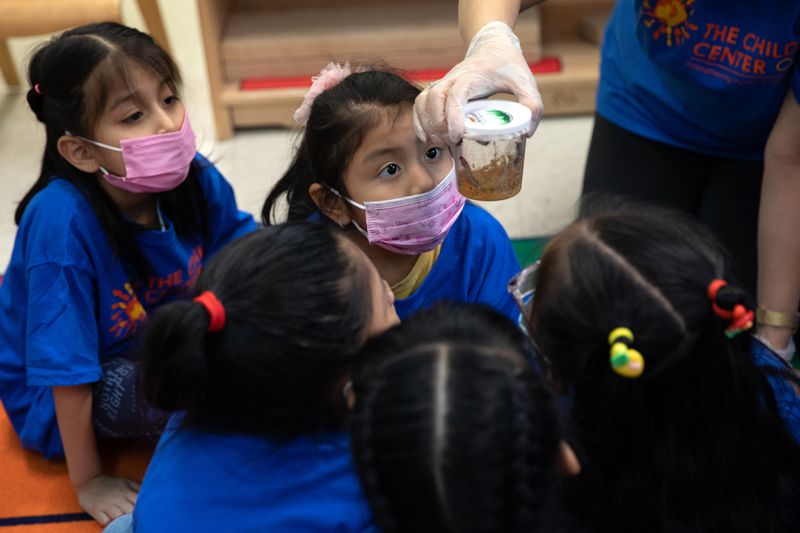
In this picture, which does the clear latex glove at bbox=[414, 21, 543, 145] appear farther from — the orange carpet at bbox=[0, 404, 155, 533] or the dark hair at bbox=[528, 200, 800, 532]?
the orange carpet at bbox=[0, 404, 155, 533]

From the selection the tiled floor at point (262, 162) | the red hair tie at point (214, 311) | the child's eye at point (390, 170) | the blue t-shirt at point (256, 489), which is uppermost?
the red hair tie at point (214, 311)

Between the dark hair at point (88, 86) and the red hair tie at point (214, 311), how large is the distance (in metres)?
0.54

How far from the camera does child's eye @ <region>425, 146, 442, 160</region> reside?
1.27 meters

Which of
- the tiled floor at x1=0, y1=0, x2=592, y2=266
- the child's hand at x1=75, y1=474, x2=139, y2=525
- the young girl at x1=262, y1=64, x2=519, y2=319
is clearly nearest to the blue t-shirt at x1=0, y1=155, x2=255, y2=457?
the child's hand at x1=75, y1=474, x2=139, y2=525

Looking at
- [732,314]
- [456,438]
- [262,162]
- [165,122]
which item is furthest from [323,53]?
[456,438]

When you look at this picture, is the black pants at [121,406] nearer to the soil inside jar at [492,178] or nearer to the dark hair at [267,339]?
the dark hair at [267,339]

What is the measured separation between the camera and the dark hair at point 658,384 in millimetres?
895

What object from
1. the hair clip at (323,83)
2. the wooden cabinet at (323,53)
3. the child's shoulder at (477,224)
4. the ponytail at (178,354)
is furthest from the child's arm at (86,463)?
the wooden cabinet at (323,53)

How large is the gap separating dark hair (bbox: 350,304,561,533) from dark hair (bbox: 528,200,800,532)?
0.16 metres

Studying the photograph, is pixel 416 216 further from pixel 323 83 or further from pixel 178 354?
pixel 178 354

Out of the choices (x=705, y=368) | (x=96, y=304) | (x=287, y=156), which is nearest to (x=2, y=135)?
(x=287, y=156)

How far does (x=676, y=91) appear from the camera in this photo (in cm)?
164

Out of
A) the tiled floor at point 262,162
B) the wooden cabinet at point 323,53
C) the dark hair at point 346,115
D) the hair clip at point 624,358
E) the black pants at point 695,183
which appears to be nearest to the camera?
the hair clip at point 624,358

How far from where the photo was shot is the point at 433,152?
1.28m
